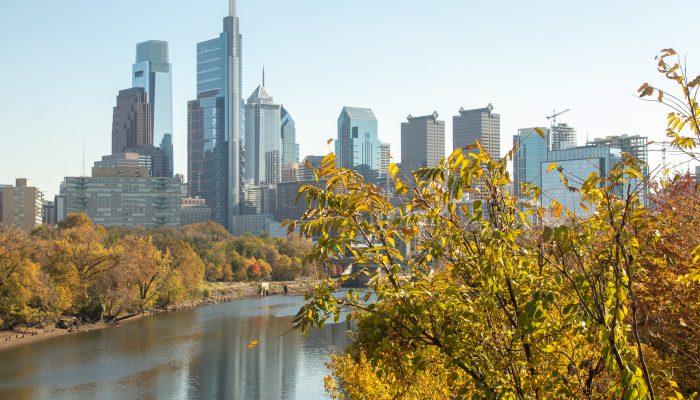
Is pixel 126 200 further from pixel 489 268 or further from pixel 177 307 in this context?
pixel 489 268

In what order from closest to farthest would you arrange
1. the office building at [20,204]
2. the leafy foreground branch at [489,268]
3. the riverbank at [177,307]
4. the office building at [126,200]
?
1. the leafy foreground branch at [489,268]
2. the riverbank at [177,307]
3. the office building at [126,200]
4. the office building at [20,204]

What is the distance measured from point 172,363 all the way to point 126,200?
127 metres

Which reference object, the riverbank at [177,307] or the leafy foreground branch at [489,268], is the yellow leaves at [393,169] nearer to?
the leafy foreground branch at [489,268]

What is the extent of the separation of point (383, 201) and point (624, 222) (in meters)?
2.00

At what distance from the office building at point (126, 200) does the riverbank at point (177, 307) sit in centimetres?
7443

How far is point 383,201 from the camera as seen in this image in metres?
6.94

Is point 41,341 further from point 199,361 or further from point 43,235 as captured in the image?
point 43,235

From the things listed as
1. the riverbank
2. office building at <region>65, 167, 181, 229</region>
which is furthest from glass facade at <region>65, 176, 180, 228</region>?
the riverbank

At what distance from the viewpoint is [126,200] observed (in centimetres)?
16138

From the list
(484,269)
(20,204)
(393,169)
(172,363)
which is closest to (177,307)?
(172,363)

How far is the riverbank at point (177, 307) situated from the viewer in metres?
46.8

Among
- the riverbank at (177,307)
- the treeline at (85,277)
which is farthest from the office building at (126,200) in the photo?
the treeline at (85,277)

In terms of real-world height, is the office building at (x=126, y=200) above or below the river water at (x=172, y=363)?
above

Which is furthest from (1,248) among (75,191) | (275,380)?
(75,191)
